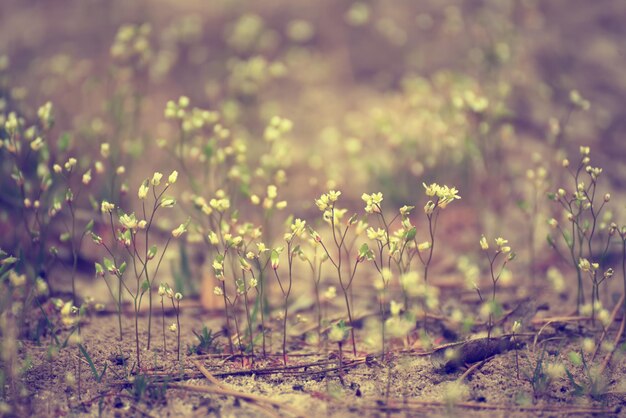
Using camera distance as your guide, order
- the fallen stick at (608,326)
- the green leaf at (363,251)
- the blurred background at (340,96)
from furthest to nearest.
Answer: the blurred background at (340,96)
the fallen stick at (608,326)
the green leaf at (363,251)

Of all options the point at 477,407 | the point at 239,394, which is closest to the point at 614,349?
the point at 477,407

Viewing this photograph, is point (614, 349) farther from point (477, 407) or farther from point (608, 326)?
point (477, 407)

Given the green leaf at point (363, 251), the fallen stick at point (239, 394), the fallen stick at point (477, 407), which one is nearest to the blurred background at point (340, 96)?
the green leaf at point (363, 251)

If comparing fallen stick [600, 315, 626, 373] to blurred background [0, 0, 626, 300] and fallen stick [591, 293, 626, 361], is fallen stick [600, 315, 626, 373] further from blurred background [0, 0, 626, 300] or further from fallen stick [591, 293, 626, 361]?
blurred background [0, 0, 626, 300]

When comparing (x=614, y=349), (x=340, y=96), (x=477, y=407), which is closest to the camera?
(x=477, y=407)

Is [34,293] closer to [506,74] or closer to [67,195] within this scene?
[67,195]

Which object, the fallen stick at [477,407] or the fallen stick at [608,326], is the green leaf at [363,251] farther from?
the fallen stick at [608,326]

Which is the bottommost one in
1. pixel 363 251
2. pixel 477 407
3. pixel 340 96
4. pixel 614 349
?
pixel 477 407

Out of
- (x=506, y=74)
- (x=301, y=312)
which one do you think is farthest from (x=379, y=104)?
(x=301, y=312)

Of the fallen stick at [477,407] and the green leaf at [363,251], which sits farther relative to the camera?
the green leaf at [363,251]

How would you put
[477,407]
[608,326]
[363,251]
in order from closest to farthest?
[477,407] → [363,251] → [608,326]

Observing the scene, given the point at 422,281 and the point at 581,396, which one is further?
the point at 422,281
